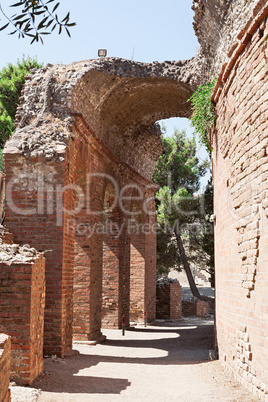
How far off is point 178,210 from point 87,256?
12.9 m

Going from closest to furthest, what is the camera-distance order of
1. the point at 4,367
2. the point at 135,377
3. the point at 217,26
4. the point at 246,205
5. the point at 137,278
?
1. the point at 4,367
2. the point at 246,205
3. the point at 135,377
4. the point at 217,26
5. the point at 137,278

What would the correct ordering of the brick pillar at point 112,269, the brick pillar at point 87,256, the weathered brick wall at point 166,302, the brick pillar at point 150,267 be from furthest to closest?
the weathered brick wall at point 166,302
the brick pillar at point 150,267
the brick pillar at point 112,269
the brick pillar at point 87,256

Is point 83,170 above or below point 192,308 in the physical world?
above

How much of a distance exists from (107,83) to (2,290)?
18.9ft

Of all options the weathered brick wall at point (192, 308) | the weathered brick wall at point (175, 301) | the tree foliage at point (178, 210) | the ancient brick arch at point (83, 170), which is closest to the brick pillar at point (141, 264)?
the ancient brick arch at point (83, 170)

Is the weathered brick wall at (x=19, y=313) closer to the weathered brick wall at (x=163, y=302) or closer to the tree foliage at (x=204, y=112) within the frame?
the tree foliage at (x=204, y=112)

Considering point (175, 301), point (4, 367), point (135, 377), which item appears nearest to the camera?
point (4, 367)

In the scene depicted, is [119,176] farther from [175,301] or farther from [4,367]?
[4,367]

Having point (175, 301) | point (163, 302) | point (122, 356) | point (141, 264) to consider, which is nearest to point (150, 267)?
point (141, 264)

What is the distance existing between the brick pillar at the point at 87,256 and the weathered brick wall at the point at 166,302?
6740 millimetres

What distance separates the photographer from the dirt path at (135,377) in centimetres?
480

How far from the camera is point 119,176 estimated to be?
39.1ft

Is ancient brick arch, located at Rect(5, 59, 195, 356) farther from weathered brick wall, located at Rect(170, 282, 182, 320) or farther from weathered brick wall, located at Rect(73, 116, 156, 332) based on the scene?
weathered brick wall, located at Rect(170, 282, 182, 320)

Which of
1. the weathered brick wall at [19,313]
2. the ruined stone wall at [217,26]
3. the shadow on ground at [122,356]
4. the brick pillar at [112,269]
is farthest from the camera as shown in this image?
the brick pillar at [112,269]
